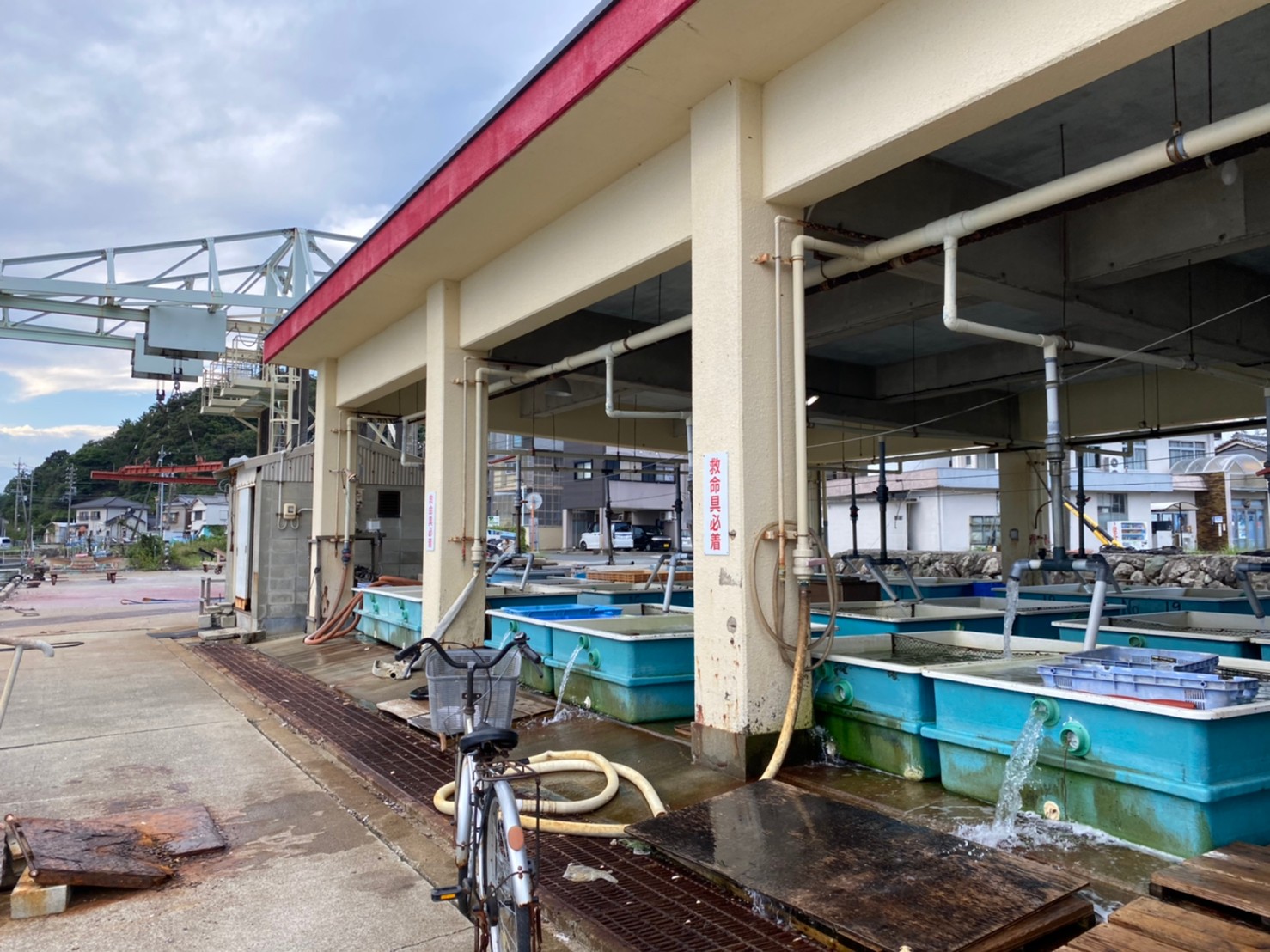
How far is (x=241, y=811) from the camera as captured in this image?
479 cm

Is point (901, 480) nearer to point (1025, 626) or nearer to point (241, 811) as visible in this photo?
point (1025, 626)

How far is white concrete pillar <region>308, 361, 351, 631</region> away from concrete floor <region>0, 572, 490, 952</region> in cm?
252

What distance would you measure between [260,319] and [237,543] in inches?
369

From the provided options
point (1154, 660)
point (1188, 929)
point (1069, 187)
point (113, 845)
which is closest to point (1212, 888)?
point (1188, 929)

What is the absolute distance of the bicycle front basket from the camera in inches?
131

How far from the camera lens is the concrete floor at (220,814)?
129 inches

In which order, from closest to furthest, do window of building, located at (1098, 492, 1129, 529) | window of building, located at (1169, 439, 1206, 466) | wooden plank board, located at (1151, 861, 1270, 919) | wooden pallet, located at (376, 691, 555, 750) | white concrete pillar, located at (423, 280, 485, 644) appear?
wooden plank board, located at (1151, 861, 1270, 919)
wooden pallet, located at (376, 691, 555, 750)
white concrete pillar, located at (423, 280, 485, 644)
window of building, located at (1169, 439, 1206, 466)
window of building, located at (1098, 492, 1129, 529)

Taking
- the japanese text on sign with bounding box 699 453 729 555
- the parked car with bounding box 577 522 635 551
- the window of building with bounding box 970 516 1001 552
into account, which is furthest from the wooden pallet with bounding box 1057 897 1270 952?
the parked car with bounding box 577 522 635 551

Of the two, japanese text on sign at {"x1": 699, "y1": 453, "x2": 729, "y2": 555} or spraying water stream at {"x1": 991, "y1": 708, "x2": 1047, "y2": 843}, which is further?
japanese text on sign at {"x1": 699, "y1": 453, "x2": 729, "y2": 555}

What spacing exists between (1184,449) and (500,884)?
3198 centimetres

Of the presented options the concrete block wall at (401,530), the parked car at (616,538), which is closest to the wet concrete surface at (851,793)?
the concrete block wall at (401,530)

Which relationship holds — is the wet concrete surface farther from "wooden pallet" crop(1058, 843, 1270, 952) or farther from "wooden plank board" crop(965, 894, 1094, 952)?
"wooden pallet" crop(1058, 843, 1270, 952)

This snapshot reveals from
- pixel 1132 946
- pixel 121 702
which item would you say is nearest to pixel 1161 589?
pixel 1132 946

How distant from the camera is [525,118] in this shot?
5.55m
